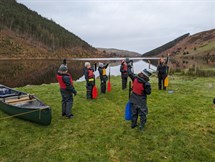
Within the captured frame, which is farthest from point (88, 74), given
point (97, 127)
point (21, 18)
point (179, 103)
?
point (21, 18)

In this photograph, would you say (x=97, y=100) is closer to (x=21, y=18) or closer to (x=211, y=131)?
(x=211, y=131)

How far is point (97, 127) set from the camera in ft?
31.6

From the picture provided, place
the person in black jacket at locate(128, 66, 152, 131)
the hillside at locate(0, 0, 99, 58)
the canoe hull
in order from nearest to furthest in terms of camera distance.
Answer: the person in black jacket at locate(128, 66, 152, 131), the canoe hull, the hillside at locate(0, 0, 99, 58)

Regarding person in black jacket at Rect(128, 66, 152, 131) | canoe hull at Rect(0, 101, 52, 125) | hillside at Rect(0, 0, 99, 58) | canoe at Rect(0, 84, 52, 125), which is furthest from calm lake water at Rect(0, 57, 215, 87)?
hillside at Rect(0, 0, 99, 58)

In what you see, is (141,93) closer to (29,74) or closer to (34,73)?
(29,74)

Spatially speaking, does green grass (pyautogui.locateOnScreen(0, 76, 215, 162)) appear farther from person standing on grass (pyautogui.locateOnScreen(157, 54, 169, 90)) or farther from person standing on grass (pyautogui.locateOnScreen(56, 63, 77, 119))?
person standing on grass (pyautogui.locateOnScreen(157, 54, 169, 90))

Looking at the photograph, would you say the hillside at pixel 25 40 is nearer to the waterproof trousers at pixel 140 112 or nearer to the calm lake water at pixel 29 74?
the calm lake water at pixel 29 74

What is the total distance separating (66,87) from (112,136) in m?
3.28

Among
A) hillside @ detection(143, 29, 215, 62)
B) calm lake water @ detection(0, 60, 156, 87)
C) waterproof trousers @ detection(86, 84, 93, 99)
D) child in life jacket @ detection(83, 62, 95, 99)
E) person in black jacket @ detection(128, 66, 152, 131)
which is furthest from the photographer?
hillside @ detection(143, 29, 215, 62)

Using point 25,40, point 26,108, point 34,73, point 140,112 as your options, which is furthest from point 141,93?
point 25,40

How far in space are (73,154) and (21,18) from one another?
A: 14326 centimetres

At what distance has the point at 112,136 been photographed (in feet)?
28.3

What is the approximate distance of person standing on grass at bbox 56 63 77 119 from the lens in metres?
10.1

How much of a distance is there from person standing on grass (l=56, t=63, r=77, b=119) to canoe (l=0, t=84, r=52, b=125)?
1070mm
